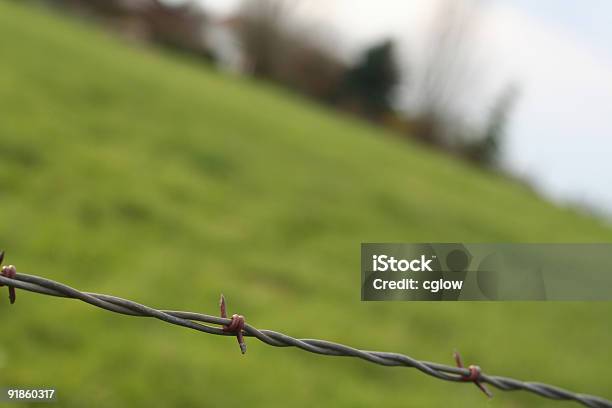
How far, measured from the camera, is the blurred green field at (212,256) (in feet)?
13.5

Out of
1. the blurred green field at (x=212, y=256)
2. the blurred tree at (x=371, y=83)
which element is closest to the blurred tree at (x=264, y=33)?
the blurred tree at (x=371, y=83)

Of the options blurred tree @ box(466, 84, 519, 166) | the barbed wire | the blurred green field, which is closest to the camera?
the barbed wire

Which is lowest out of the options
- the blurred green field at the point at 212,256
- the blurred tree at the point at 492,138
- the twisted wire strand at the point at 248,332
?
the twisted wire strand at the point at 248,332

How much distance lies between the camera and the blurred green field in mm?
4121

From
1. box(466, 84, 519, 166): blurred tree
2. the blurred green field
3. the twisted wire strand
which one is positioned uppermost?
box(466, 84, 519, 166): blurred tree

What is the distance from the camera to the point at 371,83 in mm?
31547

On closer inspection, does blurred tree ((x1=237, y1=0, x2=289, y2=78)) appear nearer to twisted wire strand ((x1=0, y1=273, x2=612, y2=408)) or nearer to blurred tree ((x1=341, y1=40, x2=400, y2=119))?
blurred tree ((x1=341, y1=40, x2=400, y2=119))

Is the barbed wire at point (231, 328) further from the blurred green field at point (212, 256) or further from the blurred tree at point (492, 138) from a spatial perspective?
the blurred tree at point (492, 138)

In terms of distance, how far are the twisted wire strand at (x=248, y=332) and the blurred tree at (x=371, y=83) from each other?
30.1 meters

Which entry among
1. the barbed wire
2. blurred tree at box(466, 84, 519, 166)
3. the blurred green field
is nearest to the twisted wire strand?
the barbed wire

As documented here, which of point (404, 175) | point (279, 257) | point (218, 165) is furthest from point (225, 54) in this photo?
point (279, 257)

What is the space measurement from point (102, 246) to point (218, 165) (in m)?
4.22

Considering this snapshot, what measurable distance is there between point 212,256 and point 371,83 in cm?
2632

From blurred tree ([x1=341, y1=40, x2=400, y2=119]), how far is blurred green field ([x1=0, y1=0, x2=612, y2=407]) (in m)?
19.1
